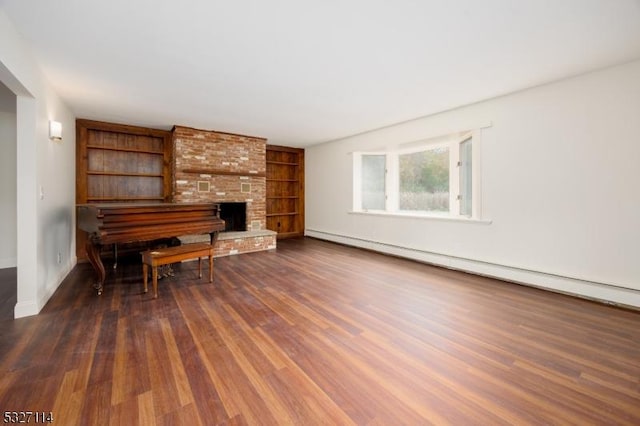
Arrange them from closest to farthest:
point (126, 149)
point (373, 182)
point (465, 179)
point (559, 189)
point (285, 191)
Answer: point (559, 189) < point (465, 179) < point (126, 149) < point (373, 182) < point (285, 191)

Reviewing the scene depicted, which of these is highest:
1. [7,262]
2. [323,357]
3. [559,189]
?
[559,189]

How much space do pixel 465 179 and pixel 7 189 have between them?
6890mm

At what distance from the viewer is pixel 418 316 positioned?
2.63 metres

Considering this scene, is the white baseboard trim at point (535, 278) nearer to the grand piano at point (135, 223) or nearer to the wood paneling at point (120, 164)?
the grand piano at point (135, 223)

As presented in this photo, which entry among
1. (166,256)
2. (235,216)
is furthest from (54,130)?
(235,216)

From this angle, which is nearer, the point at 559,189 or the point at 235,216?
the point at 559,189

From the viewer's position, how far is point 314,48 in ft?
8.05

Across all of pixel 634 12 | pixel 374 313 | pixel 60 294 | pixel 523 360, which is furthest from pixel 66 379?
pixel 634 12

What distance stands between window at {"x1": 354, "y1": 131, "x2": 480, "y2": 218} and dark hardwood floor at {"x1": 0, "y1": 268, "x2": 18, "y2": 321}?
207 inches

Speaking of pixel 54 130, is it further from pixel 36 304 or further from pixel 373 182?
pixel 373 182

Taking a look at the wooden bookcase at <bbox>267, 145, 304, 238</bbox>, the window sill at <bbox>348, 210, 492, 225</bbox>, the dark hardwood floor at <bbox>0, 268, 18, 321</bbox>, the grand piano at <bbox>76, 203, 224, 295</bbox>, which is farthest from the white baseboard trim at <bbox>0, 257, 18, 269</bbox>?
the window sill at <bbox>348, 210, 492, 225</bbox>

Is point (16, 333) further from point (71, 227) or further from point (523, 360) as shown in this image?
point (523, 360)

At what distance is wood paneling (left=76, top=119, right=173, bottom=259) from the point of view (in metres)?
4.70

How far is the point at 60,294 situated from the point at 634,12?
585 cm
